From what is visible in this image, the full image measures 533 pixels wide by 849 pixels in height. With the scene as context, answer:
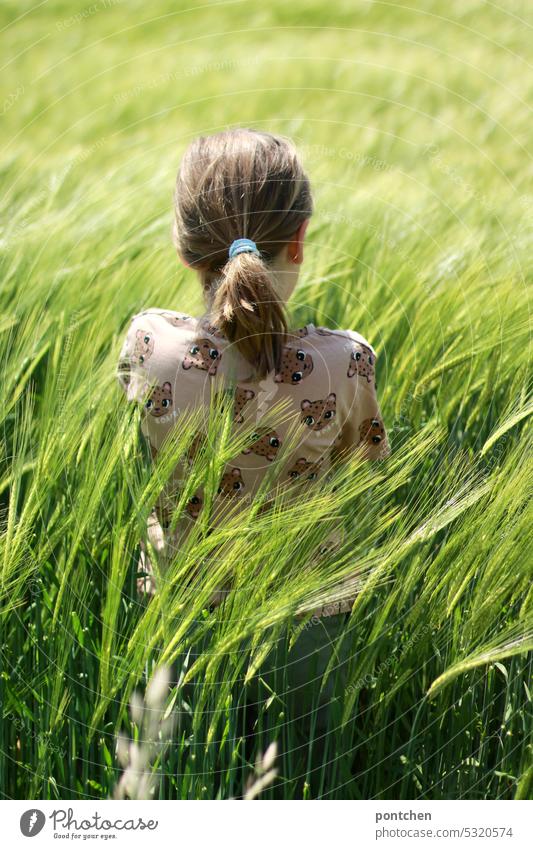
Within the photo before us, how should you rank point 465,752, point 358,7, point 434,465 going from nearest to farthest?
point 465,752
point 434,465
point 358,7

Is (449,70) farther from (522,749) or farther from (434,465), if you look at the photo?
(522,749)

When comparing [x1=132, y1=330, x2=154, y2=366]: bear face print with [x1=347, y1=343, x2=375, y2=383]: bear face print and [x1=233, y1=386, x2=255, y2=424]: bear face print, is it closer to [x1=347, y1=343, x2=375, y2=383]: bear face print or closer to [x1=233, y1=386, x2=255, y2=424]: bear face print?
[x1=233, y1=386, x2=255, y2=424]: bear face print

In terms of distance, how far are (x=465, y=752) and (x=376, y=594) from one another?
7.5 inches

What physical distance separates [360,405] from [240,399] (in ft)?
0.44

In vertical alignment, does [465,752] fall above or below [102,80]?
below

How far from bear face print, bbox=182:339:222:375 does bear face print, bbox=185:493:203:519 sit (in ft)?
0.52

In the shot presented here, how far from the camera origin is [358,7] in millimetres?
3273

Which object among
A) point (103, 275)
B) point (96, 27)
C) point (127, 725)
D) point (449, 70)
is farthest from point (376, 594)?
point (96, 27)

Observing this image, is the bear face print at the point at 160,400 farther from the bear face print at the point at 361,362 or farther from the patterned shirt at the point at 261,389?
the bear face print at the point at 361,362

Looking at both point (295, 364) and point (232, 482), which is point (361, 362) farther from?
point (232, 482)

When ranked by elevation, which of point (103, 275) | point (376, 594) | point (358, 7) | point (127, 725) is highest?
point (358, 7)

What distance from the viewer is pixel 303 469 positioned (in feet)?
3.29
